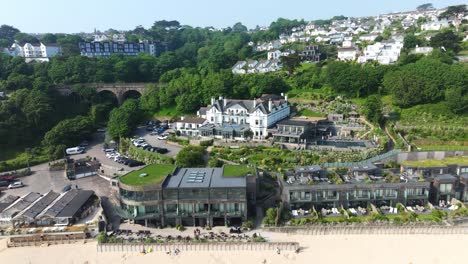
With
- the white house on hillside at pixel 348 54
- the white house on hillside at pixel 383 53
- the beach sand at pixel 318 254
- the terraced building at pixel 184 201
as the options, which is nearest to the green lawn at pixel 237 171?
the terraced building at pixel 184 201

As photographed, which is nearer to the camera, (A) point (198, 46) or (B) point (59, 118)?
(B) point (59, 118)

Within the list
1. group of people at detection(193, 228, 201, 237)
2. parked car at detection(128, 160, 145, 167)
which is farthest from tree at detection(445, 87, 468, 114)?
parked car at detection(128, 160, 145, 167)

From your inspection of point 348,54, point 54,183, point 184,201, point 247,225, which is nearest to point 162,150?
point 54,183

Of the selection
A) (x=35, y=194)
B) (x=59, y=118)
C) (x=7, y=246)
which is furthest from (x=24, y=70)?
(x=7, y=246)

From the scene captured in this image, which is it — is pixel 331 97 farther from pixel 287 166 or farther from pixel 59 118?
pixel 59 118

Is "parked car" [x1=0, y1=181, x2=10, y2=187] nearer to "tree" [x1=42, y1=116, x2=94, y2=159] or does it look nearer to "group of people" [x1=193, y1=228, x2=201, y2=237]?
"tree" [x1=42, y1=116, x2=94, y2=159]

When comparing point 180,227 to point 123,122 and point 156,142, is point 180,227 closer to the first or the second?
point 156,142
